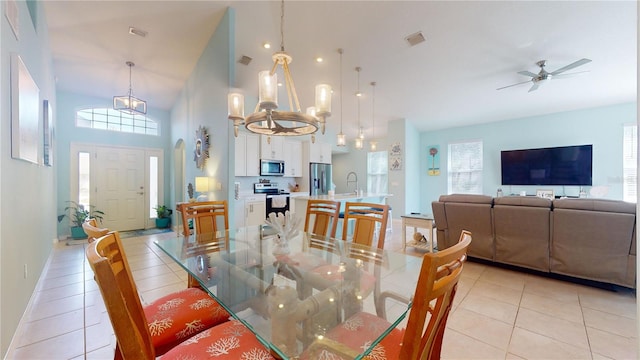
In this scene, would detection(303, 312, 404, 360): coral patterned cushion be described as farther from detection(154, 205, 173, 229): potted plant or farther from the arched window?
the arched window

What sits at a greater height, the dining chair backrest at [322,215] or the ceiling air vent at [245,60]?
the ceiling air vent at [245,60]

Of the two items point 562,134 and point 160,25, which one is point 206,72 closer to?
point 160,25

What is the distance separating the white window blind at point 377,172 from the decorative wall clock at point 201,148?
20.2 feet

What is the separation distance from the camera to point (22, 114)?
189cm

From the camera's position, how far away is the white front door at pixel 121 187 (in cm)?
558

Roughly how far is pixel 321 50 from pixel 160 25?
2.16 metres

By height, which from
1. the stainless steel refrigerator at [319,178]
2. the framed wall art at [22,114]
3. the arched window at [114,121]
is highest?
the arched window at [114,121]

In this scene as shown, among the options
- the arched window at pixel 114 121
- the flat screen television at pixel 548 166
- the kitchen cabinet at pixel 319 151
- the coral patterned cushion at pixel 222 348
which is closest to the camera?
the coral patterned cushion at pixel 222 348

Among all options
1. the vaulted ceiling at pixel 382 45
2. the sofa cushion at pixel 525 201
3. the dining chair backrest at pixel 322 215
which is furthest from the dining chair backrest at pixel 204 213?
the sofa cushion at pixel 525 201

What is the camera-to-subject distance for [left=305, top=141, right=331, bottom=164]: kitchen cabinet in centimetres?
653

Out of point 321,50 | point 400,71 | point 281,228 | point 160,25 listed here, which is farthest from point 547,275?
point 160,25

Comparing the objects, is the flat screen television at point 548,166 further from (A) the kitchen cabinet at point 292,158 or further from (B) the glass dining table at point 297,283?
(B) the glass dining table at point 297,283

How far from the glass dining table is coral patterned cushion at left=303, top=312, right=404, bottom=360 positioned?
0.08 ft

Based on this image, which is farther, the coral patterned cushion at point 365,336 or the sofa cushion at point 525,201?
the sofa cushion at point 525,201
